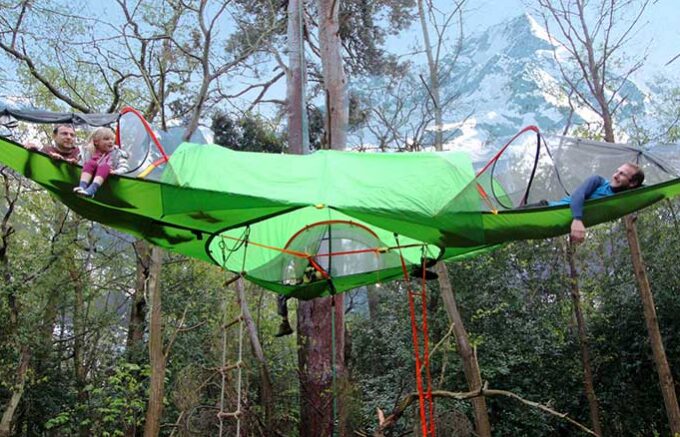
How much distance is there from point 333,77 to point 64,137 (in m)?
3.85

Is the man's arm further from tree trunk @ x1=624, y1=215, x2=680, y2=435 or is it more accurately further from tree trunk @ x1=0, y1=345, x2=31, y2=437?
tree trunk @ x1=0, y1=345, x2=31, y2=437

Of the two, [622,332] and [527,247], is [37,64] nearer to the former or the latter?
[527,247]

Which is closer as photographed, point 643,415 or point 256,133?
point 643,415

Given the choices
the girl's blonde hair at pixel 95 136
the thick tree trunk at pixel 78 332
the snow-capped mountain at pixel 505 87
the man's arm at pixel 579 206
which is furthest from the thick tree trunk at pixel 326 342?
the thick tree trunk at pixel 78 332

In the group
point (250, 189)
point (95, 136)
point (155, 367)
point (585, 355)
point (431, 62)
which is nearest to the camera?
point (250, 189)

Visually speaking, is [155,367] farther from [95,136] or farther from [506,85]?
[506,85]

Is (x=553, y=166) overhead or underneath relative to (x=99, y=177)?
overhead

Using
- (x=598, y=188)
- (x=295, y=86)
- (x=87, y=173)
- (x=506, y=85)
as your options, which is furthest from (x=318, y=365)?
(x=506, y=85)

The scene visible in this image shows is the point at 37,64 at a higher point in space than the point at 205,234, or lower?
higher

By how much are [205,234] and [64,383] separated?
5509 millimetres

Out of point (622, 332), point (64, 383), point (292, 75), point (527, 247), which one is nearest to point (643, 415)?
point (622, 332)

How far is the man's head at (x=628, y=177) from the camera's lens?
2.76 metres

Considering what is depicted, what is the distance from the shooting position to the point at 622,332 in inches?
278

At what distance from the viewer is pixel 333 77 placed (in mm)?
6121
